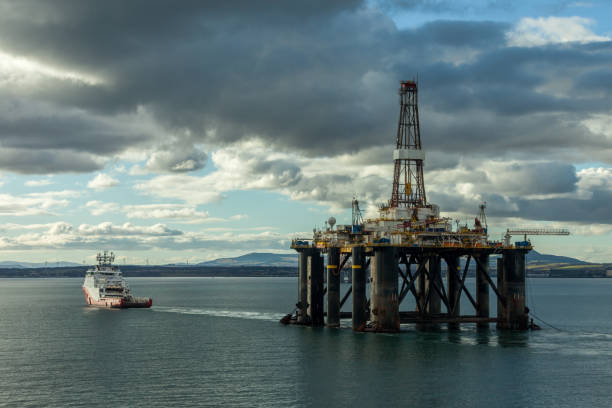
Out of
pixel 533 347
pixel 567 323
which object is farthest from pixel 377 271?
pixel 567 323

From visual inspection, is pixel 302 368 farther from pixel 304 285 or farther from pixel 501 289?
pixel 501 289

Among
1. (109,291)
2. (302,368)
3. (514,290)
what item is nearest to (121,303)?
(109,291)

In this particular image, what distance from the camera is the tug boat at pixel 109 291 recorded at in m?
127

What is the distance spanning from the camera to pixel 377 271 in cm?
6969

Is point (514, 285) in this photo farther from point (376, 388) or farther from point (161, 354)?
point (161, 354)

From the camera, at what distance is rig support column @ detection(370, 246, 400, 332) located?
226 ft

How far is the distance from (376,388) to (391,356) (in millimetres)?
12053

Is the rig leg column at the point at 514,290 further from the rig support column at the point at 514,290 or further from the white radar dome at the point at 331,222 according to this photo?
the white radar dome at the point at 331,222

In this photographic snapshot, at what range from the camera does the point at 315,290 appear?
8150 cm

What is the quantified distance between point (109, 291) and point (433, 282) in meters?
76.0

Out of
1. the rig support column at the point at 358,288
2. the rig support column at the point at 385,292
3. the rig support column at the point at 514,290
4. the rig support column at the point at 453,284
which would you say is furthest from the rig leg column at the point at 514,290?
the rig support column at the point at 358,288

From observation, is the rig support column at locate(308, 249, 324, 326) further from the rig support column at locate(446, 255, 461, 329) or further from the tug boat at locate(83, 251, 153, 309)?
the tug boat at locate(83, 251, 153, 309)

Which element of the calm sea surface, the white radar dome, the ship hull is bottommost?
the calm sea surface

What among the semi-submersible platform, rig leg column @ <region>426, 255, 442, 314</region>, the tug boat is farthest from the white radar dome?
the tug boat
